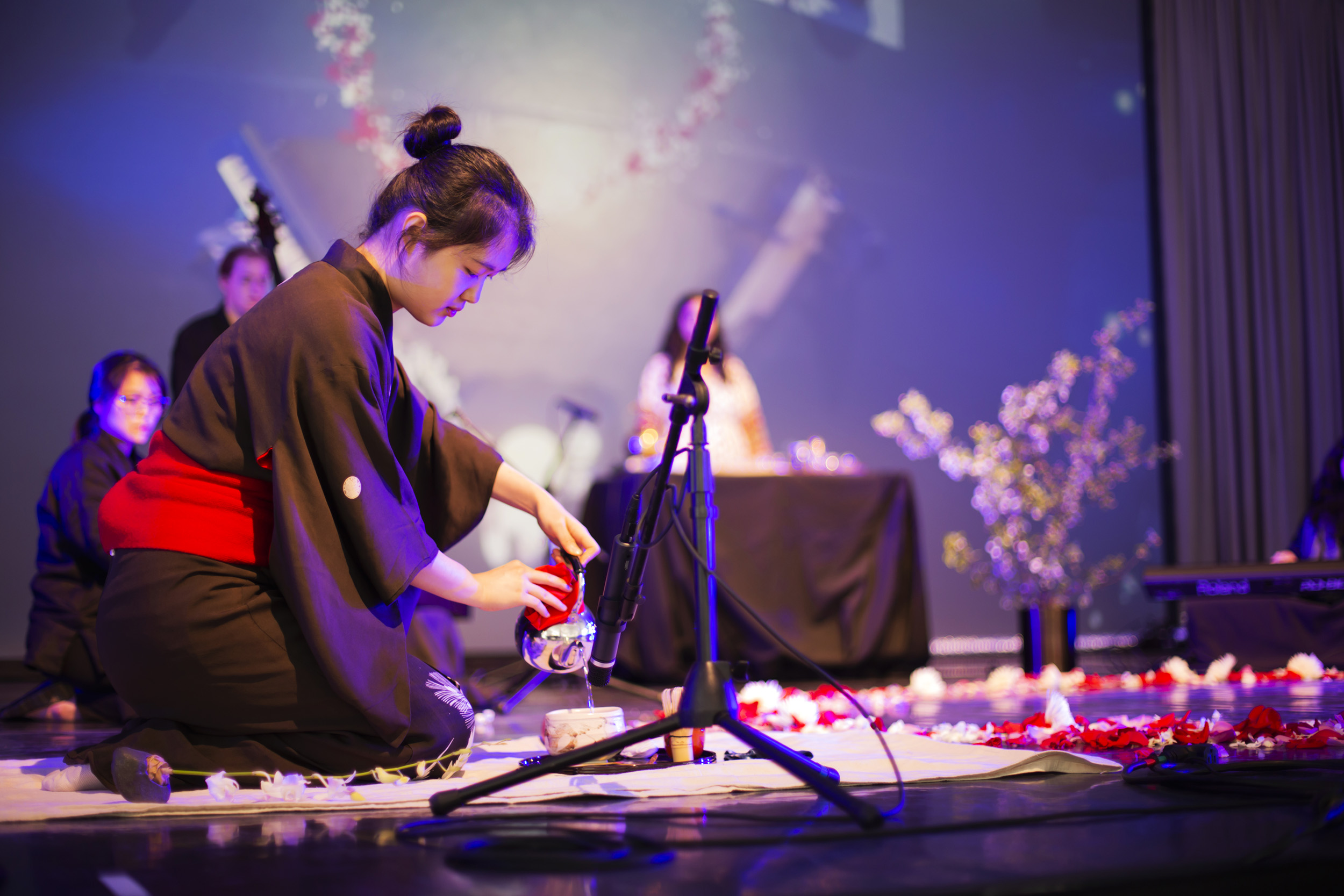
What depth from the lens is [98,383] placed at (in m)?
3.55

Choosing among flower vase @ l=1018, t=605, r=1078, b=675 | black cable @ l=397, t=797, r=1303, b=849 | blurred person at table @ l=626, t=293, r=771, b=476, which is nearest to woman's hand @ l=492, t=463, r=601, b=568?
black cable @ l=397, t=797, r=1303, b=849

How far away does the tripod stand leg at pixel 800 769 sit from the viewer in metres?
1.29

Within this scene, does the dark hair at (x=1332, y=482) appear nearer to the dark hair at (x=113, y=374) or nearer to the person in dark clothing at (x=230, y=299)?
the person in dark clothing at (x=230, y=299)

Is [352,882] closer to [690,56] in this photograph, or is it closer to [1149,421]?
[690,56]

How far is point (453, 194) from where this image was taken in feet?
5.60

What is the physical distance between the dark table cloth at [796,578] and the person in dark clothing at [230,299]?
4.75ft

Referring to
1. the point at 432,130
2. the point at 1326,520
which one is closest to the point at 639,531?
the point at 432,130

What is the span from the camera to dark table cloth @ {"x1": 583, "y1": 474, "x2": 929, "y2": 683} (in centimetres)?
411

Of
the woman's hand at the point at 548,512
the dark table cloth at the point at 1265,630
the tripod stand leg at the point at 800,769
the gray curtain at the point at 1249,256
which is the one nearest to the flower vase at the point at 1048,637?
the dark table cloth at the point at 1265,630

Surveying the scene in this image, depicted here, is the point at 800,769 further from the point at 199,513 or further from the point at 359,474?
the point at 199,513

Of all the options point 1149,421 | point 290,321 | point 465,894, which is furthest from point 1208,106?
point 465,894

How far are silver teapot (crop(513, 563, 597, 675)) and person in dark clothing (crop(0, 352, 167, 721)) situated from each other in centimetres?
214

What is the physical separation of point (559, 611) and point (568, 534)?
0.44 feet

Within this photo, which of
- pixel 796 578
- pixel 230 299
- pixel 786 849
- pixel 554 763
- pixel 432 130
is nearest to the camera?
pixel 786 849
